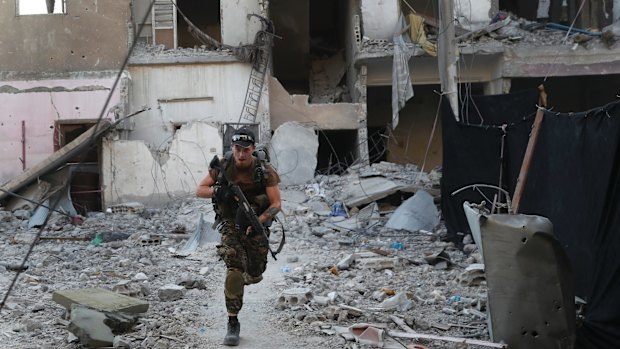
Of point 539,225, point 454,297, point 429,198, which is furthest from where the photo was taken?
point 429,198

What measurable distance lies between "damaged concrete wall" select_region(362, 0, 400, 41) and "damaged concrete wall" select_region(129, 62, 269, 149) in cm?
329

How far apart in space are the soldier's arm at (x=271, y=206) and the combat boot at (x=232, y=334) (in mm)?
807

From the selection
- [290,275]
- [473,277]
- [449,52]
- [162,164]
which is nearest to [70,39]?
[162,164]

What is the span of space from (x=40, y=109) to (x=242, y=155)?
14.7m

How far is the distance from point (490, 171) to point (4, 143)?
13.6 meters

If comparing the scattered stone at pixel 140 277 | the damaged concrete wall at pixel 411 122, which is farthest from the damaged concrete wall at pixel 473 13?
the scattered stone at pixel 140 277

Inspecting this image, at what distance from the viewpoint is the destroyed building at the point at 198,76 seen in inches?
690

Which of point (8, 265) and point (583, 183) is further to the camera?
point (8, 265)

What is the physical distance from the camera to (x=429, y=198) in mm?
12758

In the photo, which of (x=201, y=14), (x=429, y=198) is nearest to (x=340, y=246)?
(x=429, y=198)

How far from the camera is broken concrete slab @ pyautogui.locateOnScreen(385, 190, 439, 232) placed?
40.1 feet

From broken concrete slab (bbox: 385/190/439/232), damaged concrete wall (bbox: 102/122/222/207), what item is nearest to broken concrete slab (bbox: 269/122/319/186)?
damaged concrete wall (bbox: 102/122/222/207)

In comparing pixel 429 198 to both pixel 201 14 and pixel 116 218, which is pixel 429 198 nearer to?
pixel 116 218

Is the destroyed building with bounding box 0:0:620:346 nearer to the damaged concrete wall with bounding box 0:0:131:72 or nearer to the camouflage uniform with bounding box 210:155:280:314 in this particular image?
the damaged concrete wall with bounding box 0:0:131:72
